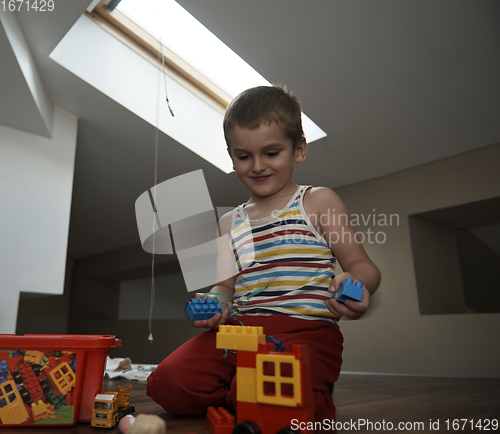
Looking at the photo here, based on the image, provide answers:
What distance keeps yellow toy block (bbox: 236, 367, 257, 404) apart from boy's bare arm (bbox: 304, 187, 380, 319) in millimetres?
196

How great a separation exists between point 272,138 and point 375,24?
107 centimetres

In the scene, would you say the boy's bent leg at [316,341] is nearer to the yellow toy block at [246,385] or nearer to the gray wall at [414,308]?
the yellow toy block at [246,385]

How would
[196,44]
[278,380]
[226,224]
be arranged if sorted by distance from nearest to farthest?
[278,380] → [226,224] → [196,44]

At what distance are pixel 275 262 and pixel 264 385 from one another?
340 mm

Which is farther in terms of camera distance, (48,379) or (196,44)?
(196,44)

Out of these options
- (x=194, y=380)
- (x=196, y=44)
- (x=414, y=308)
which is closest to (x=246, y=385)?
(x=194, y=380)

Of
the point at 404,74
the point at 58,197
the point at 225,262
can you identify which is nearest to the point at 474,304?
the point at 404,74

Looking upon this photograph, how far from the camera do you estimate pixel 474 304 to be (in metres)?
2.91

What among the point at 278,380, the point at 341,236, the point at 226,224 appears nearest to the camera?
the point at 278,380

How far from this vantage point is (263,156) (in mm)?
855

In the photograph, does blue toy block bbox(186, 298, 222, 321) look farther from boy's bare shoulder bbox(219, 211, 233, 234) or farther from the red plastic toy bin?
boy's bare shoulder bbox(219, 211, 233, 234)

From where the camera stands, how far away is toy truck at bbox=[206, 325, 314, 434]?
20.1 inches

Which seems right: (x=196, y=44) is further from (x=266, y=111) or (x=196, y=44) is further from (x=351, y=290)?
(x=351, y=290)

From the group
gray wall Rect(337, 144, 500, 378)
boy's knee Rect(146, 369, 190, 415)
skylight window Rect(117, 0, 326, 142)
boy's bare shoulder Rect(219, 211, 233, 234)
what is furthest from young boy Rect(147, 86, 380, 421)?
gray wall Rect(337, 144, 500, 378)
